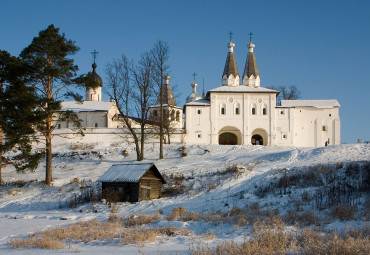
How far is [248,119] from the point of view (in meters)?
47.6

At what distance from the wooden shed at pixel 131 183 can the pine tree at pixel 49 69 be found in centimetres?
542

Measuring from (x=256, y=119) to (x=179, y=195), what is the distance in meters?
29.2

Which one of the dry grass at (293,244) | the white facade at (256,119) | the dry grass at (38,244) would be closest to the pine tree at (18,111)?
the dry grass at (38,244)

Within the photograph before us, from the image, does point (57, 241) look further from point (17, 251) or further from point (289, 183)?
point (289, 183)

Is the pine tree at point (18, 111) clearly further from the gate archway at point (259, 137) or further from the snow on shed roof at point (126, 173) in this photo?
the gate archway at point (259, 137)

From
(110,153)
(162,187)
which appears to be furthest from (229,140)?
(162,187)

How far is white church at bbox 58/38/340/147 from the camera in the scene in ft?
154

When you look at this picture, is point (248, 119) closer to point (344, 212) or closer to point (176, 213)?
point (176, 213)

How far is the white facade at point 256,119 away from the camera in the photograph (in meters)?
46.9

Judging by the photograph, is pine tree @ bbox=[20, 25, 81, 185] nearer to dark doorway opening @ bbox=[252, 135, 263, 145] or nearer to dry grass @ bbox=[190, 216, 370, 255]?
dry grass @ bbox=[190, 216, 370, 255]

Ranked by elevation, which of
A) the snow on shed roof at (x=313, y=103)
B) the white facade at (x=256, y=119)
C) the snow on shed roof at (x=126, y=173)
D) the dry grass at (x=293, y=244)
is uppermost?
the snow on shed roof at (x=313, y=103)

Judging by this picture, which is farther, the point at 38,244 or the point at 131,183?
the point at 131,183

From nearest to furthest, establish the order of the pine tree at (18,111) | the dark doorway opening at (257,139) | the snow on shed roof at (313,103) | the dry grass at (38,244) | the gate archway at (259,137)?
the dry grass at (38,244) → the pine tree at (18,111) → the gate archway at (259,137) → the snow on shed roof at (313,103) → the dark doorway opening at (257,139)

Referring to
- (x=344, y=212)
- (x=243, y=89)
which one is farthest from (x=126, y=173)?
(x=243, y=89)
